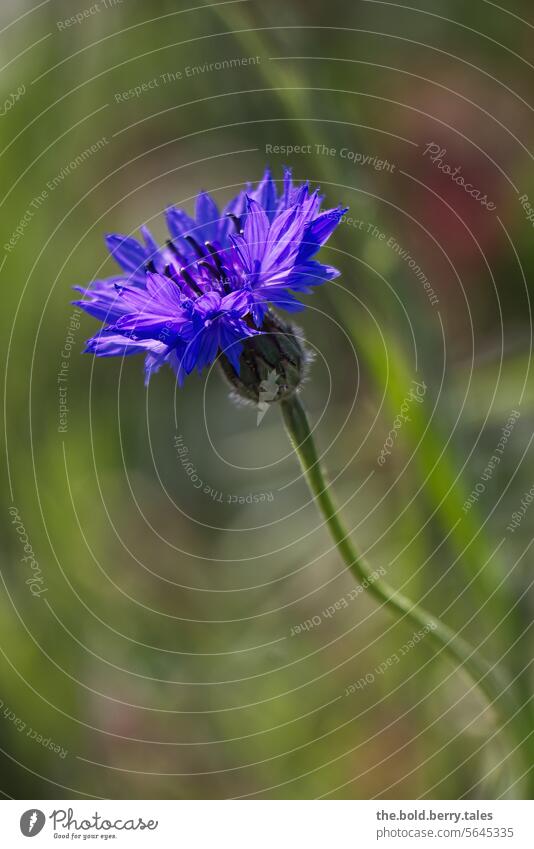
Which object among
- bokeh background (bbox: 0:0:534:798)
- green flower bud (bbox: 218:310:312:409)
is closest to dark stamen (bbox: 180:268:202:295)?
green flower bud (bbox: 218:310:312:409)

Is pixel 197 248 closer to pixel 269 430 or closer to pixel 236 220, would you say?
pixel 236 220

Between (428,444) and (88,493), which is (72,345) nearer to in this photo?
(88,493)

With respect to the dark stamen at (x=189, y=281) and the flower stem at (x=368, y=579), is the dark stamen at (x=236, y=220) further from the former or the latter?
the flower stem at (x=368, y=579)

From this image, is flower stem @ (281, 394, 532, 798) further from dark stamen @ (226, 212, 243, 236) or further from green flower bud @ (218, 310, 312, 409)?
dark stamen @ (226, 212, 243, 236)

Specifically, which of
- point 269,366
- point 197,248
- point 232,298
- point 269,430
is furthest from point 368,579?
point 269,430

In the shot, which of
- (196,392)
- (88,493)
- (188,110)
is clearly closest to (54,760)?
(88,493)
